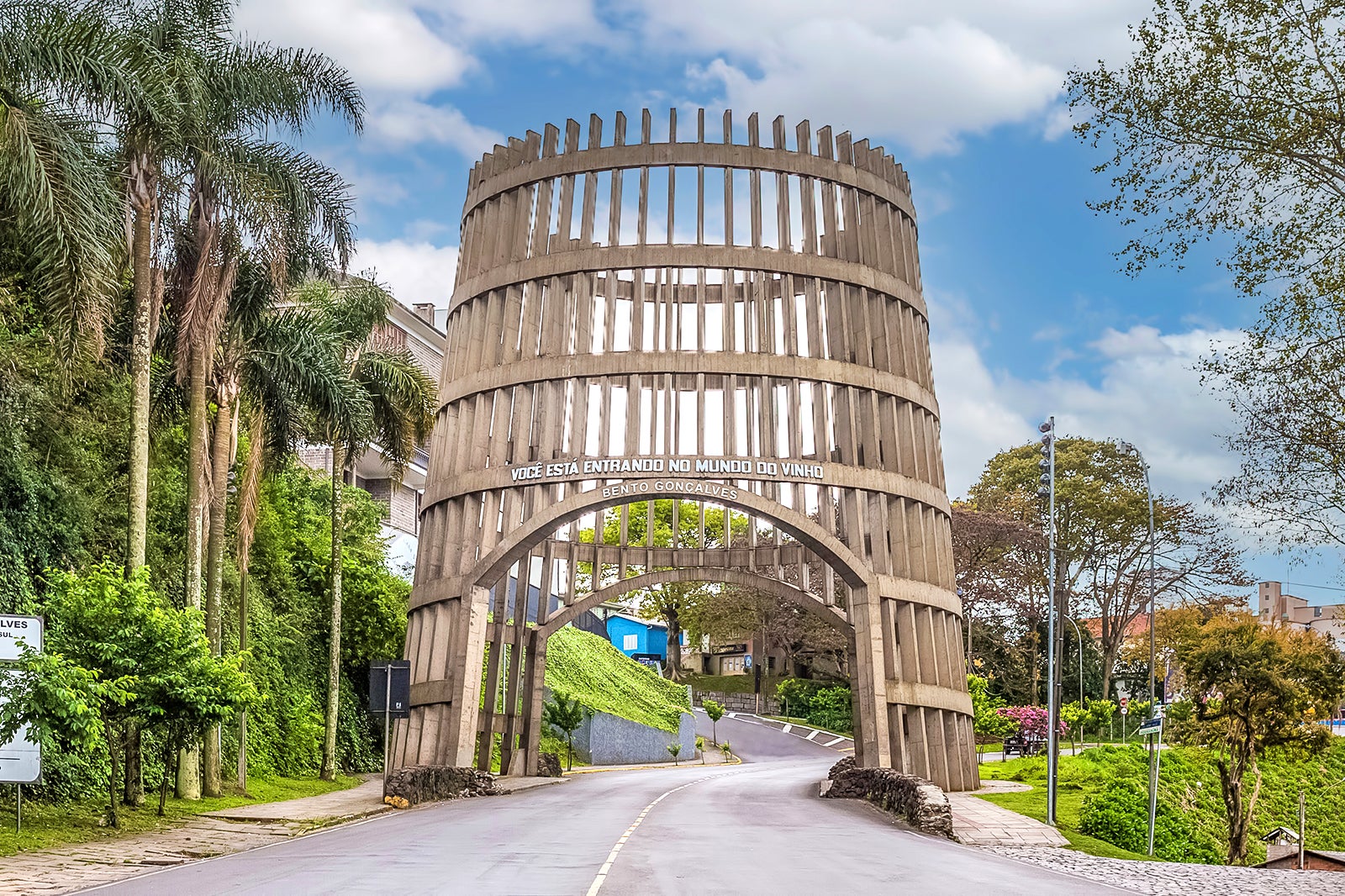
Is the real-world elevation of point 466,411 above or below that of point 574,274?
below

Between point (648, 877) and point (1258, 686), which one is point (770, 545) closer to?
point (1258, 686)

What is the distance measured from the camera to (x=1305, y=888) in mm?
16828

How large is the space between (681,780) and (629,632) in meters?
53.5

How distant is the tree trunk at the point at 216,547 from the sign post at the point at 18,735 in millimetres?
9024

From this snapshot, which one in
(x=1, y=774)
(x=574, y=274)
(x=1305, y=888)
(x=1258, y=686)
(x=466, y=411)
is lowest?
(x=1305, y=888)

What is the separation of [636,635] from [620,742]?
39897 mm

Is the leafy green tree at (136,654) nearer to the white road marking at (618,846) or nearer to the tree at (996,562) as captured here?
the white road marking at (618,846)

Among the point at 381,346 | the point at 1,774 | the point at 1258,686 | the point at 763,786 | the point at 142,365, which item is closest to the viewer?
the point at 1,774

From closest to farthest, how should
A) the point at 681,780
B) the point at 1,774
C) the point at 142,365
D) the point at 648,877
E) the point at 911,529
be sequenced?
the point at 648,877
the point at 1,774
the point at 142,365
the point at 911,529
the point at 681,780

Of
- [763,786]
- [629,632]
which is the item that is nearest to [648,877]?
[763,786]

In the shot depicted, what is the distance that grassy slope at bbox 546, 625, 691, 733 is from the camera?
52.7 meters

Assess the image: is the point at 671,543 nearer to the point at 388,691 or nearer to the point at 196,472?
the point at 388,691

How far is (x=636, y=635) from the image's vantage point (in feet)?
307

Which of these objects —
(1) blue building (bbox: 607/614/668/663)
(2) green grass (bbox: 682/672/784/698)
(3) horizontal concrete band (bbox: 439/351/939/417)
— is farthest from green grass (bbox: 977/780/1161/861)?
(1) blue building (bbox: 607/614/668/663)
